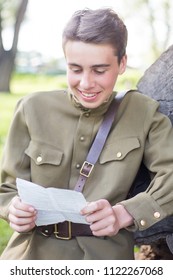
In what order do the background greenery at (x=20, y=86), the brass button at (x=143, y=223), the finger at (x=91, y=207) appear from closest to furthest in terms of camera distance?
1. the finger at (x=91, y=207)
2. the brass button at (x=143, y=223)
3. the background greenery at (x=20, y=86)

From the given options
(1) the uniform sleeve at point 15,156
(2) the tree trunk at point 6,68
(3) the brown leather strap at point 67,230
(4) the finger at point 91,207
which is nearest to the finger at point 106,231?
(4) the finger at point 91,207

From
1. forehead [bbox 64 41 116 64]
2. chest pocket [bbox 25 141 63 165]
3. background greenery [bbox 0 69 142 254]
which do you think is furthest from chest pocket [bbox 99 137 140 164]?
background greenery [bbox 0 69 142 254]

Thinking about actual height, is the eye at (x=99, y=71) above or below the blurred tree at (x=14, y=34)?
above

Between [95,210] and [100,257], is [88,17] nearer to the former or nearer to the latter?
[95,210]

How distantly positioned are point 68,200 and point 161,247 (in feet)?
4.33

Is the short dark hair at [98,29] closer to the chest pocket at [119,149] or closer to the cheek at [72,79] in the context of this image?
the cheek at [72,79]

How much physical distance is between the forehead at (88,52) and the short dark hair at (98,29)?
2 centimetres

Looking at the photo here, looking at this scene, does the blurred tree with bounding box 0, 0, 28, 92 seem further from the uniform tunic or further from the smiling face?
the smiling face

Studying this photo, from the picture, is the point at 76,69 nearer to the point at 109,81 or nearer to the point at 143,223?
the point at 109,81

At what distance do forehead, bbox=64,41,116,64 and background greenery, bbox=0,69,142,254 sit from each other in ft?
6.67

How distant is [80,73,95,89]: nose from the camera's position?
102 inches

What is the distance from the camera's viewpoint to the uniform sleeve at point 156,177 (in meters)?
2.66
